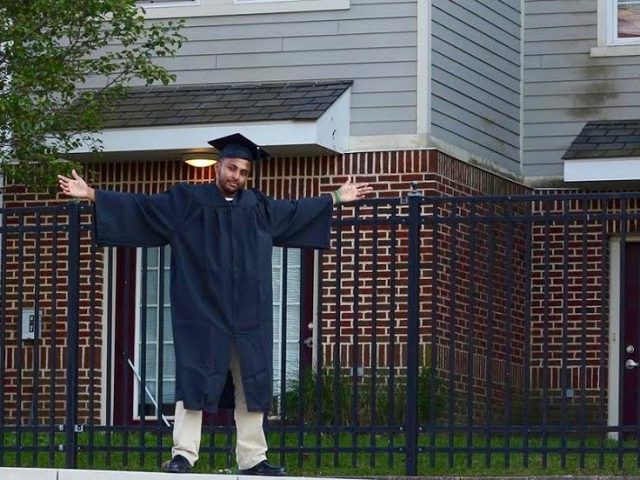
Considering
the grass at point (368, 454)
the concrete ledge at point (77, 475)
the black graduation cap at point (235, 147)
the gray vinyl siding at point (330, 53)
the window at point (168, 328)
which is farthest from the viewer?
the gray vinyl siding at point (330, 53)

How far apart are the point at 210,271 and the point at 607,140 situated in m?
6.77

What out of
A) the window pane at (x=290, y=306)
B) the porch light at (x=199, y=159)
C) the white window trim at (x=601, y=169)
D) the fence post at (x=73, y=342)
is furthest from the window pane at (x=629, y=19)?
the fence post at (x=73, y=342)

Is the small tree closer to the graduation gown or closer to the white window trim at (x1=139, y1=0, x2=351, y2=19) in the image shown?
the white window trim at (x1=139, y1=0, x2=351, y2=19)

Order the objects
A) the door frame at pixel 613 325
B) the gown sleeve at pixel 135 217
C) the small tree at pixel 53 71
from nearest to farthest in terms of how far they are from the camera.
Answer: the gown sleeve at pixel 135 217
the small tree at pixel 53 71
the door frame at pixel 613 325

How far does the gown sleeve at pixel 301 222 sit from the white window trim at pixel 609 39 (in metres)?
6.81

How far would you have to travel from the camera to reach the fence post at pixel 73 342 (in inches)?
474

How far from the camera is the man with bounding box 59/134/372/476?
10555 millimetres

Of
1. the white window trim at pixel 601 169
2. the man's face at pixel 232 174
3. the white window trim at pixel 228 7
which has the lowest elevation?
the man's face at pixel 232 174

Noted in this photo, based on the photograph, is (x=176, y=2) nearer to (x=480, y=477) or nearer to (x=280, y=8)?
(x=280, y=8)

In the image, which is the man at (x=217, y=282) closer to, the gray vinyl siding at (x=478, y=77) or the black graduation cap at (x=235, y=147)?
the black graduation cap at (x=235, y=147)

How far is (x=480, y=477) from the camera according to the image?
36.8ft

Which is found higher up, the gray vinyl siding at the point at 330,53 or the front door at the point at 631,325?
the gray vinyl siding at the point at 330,53

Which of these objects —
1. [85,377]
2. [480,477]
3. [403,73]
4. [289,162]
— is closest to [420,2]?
[403,73]

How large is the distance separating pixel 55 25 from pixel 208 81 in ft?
7.96
